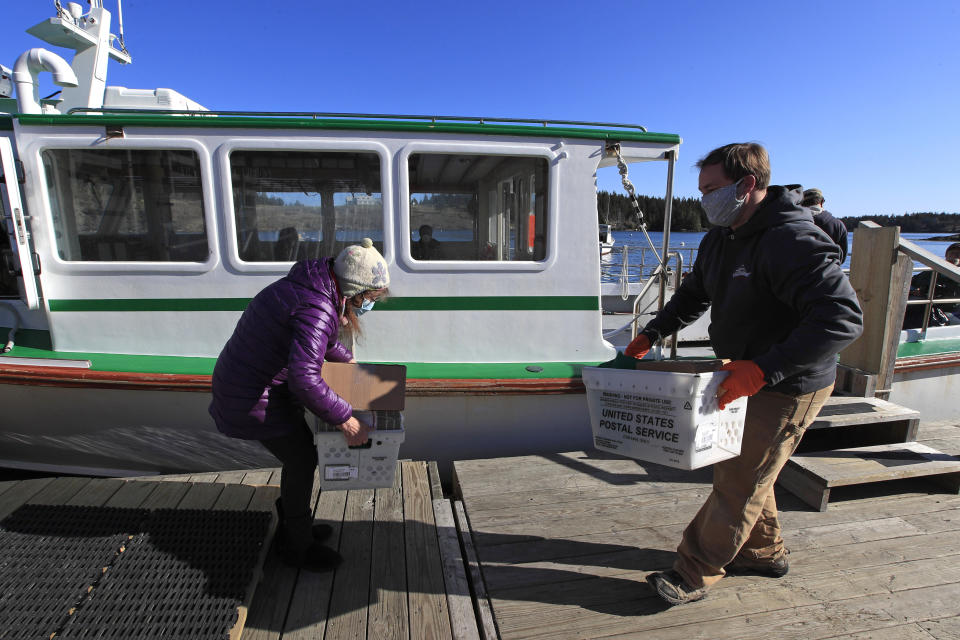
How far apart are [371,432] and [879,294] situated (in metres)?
3.45

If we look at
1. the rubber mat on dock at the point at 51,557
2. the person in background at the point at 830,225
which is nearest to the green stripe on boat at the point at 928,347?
the person in background at the point at 830,225

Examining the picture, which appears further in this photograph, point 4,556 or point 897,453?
point 897,453

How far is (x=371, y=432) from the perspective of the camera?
216cm

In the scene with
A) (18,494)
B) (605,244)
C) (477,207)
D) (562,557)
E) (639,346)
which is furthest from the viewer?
(605,244)

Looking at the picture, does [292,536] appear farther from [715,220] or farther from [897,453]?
[897,453]

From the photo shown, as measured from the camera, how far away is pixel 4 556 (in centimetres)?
227

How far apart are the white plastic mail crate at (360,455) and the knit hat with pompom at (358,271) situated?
514mm

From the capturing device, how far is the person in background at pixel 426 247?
12.3 ft

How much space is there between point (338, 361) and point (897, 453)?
10.6ft

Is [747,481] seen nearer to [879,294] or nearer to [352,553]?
[352,553]

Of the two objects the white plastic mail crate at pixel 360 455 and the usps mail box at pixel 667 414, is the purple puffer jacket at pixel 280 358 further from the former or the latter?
the usps mail box at pixel 667 414

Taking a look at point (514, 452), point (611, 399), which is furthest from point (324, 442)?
point (514, 452)

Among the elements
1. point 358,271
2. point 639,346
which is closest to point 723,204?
point 639,346

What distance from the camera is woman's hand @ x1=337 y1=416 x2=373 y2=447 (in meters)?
2.06
